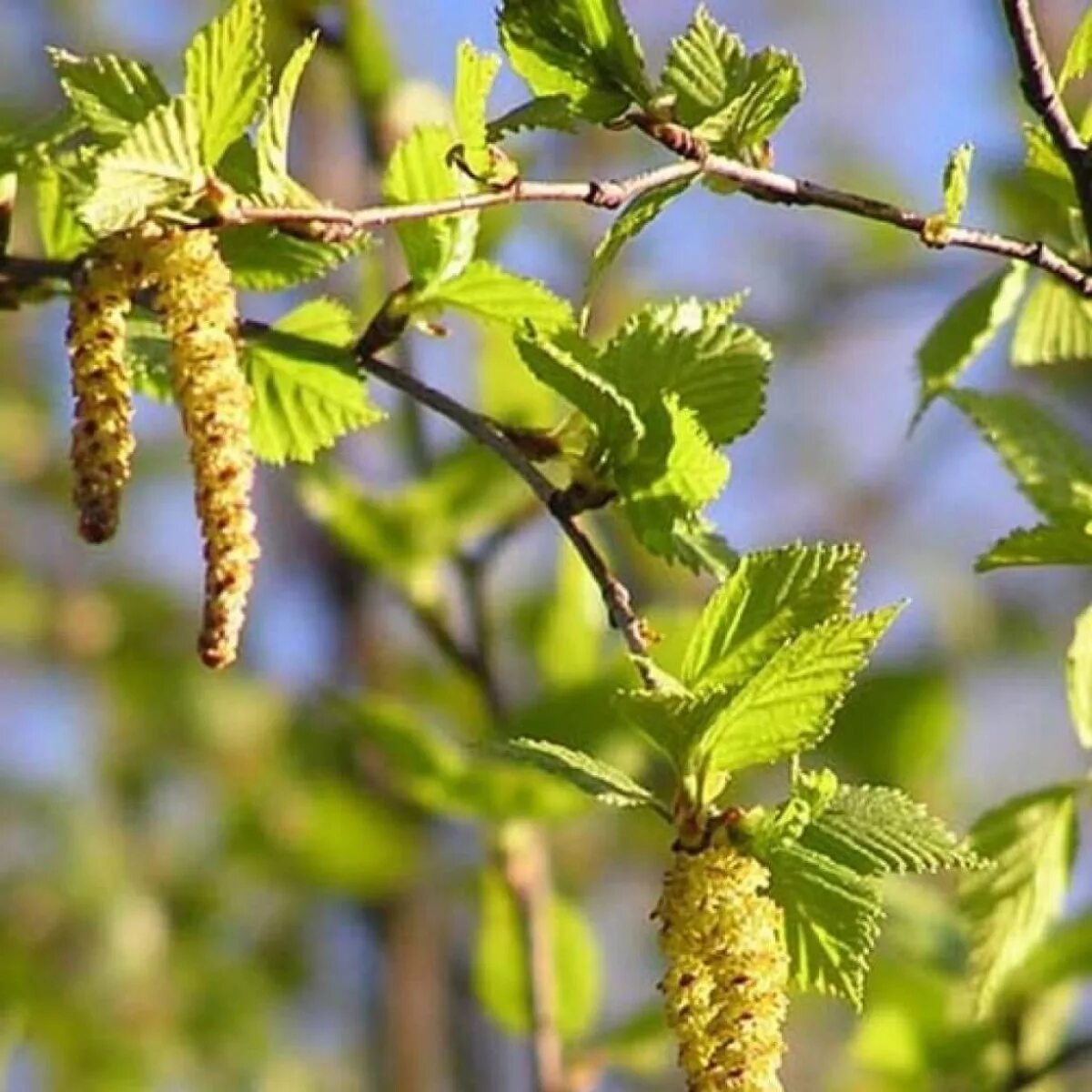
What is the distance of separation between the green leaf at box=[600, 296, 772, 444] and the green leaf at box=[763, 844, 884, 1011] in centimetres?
11

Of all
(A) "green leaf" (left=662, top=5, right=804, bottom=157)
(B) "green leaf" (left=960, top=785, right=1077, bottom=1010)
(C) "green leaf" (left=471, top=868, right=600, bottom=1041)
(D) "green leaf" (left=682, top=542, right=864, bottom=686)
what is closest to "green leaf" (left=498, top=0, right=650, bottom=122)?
(A) "green leaf" (left=662, top=5, right=804, bottom=157)

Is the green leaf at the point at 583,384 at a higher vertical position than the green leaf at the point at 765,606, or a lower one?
higher

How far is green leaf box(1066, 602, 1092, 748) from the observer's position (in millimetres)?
588

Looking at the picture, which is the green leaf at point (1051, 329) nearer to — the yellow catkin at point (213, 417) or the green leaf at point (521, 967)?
the yellow catkin at point (213, 417)

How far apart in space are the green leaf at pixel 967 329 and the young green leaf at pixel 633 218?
154 mm

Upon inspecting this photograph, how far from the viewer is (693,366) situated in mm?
540

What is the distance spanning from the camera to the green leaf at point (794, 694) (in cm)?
47

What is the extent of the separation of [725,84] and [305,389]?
15 centimetres

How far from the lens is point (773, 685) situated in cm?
48

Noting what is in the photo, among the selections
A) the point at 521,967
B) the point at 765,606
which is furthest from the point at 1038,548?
the point at 521,967

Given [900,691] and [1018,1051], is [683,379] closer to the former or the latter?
[1018,1051]

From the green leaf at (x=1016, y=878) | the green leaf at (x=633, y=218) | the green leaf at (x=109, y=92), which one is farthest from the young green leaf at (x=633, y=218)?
the green leaf at (x=1016, y=878)

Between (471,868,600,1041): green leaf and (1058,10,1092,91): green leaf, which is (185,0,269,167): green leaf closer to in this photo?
(1058,10,1092,91): green leaf

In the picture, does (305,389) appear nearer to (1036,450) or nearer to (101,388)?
(101,388)
